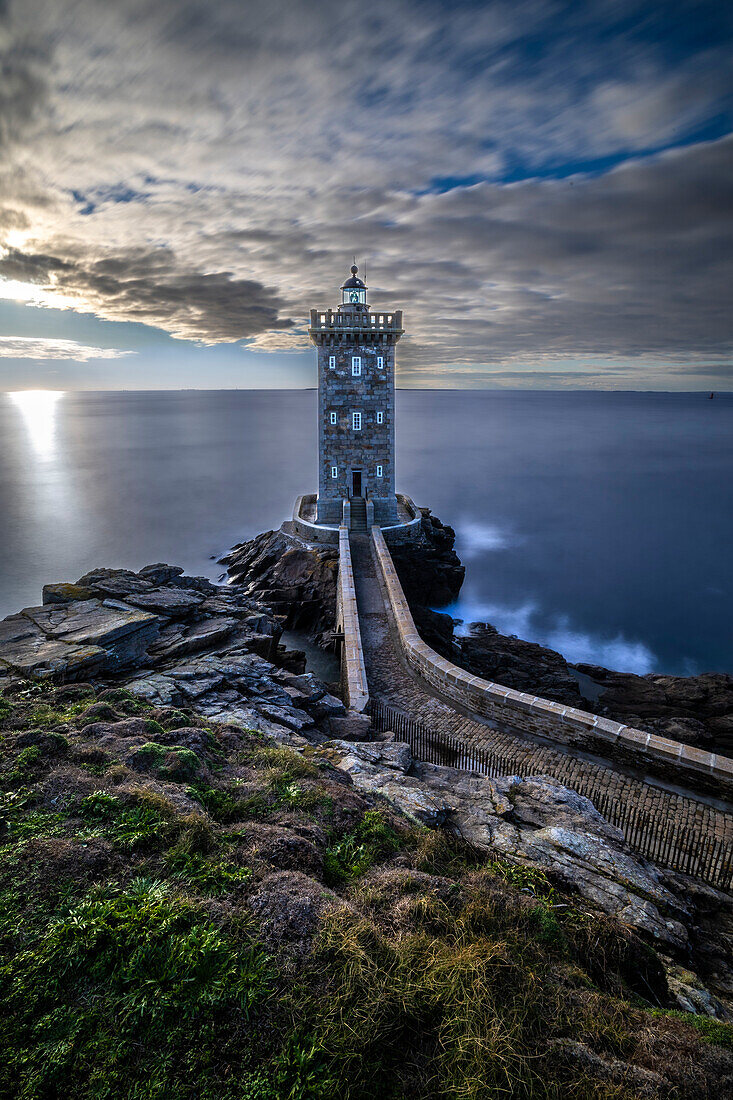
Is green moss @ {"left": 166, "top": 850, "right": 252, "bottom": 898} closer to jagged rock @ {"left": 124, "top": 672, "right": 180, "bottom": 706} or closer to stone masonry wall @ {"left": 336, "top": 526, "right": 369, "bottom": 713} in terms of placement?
jagged rock @ {"left": 124, "top": 672, "right": 180, "bottom": 706}

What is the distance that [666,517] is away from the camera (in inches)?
1373

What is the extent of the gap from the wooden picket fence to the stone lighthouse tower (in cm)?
1381

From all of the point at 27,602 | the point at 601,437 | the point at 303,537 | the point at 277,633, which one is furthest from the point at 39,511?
the point at 601,437

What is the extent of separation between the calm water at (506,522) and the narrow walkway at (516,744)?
31.5ft

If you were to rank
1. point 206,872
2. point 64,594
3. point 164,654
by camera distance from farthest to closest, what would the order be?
point 64,594 < point 164,654 < point 206,872

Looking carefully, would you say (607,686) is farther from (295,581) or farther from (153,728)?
(153,728)

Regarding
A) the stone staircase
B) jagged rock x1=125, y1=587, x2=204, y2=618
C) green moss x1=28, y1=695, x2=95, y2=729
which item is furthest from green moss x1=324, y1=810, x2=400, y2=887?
the stone staircase

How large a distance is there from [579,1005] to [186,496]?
39554mm

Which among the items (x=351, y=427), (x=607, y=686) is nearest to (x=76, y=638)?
(x=607, y=686)

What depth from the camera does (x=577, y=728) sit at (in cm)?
873

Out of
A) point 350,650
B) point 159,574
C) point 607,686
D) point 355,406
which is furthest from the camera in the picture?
point 355,406

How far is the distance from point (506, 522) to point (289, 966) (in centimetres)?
3376

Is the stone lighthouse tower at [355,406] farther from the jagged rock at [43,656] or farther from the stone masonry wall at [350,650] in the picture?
the jagged rock at [43,656]

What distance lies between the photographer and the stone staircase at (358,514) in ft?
73.4
